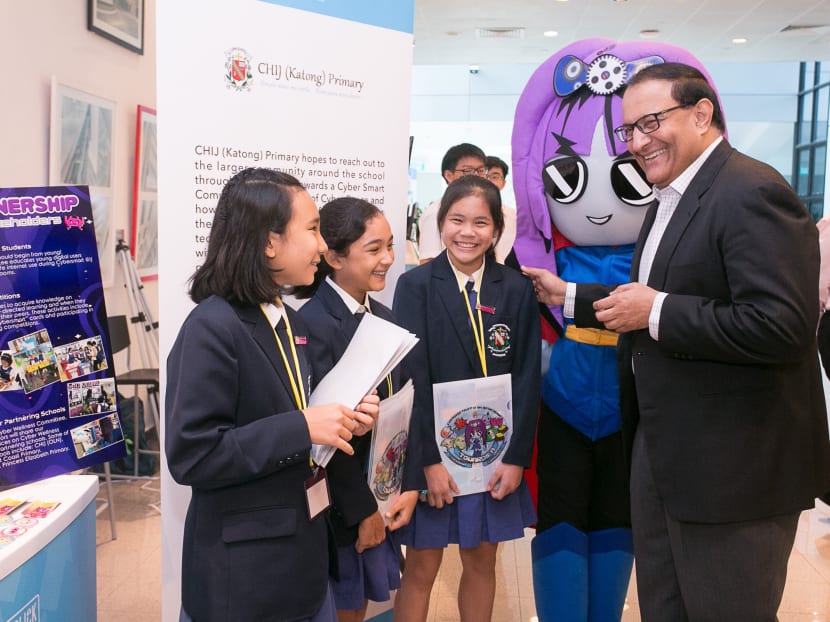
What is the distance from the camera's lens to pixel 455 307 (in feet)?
7.01

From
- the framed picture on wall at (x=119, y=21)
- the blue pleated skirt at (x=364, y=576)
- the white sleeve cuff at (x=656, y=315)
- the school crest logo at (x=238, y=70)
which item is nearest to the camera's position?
the white sleeve cuff at (x=656, y=315)

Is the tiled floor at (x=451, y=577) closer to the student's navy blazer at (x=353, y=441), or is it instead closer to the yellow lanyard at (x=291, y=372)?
the student's navy blazer at (x=353, y=441)

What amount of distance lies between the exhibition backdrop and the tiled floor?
1173 millimetres

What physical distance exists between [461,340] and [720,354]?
2.48 feet

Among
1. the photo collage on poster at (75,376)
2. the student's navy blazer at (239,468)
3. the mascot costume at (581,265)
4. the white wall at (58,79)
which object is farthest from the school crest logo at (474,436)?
the white wall at (58,79)

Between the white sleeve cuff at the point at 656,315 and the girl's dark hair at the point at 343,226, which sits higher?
the girl's dark hair at the point at 343,226

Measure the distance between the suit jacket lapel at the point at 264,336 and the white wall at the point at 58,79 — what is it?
102 inches

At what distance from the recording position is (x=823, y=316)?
304 centimetres

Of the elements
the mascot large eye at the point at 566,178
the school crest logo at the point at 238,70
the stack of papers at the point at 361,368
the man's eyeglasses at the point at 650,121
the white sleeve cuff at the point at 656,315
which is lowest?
the stack of papers at the point at 361,368

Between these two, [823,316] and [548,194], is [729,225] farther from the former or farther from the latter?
[823,316]

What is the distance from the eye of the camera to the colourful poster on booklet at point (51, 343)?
1.73 meters

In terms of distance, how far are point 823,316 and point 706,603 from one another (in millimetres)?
1837

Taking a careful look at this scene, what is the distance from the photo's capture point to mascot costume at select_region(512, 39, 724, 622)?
2244 millimetres

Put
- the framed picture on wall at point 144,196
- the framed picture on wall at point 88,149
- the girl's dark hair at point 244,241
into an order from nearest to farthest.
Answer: the girl's dark hair at point 244,241 < the framed picture on wall at point 88,149 < the framed picture on wall at point 144,196
